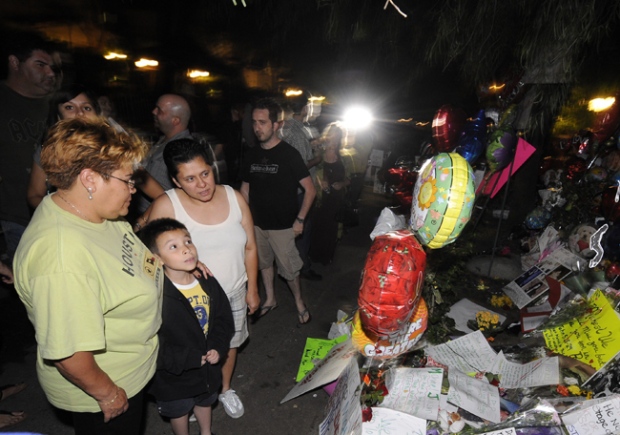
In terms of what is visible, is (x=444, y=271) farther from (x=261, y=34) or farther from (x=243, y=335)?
(x=261, y=34)

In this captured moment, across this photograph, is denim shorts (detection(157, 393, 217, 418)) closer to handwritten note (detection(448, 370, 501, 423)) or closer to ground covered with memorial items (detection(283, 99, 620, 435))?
ground covered with memorial items (detection(283, 99, 620, 435))

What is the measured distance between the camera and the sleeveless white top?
2.04 meters

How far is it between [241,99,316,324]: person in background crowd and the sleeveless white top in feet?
3.04

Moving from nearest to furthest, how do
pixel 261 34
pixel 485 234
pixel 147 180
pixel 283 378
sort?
pixel 147 180
pixel 283 378
pixel 485 234
pixel 261 34

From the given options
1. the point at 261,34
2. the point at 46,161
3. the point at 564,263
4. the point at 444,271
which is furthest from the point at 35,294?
the point at 261,34

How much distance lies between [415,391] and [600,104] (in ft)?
15.9

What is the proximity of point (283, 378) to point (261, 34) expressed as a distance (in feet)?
24.1

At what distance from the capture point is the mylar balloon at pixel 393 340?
182 cm

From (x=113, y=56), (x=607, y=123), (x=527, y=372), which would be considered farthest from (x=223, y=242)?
(x=113, y=56)

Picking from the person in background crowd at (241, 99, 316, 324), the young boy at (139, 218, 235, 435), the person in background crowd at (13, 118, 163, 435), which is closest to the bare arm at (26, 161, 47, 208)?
the young boy at (139, 218, 235, 435)

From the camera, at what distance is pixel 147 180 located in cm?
244

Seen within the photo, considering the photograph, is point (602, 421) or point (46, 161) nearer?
point (46, 161)

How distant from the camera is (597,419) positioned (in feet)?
4.96

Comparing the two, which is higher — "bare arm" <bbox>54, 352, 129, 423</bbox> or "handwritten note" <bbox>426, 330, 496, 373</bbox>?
"handwritten note" <bbox>426, 330, 496, 373</bbox>
